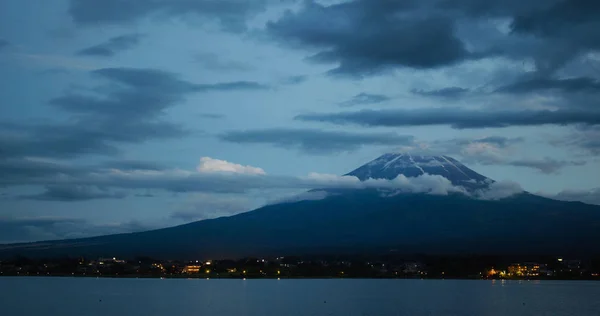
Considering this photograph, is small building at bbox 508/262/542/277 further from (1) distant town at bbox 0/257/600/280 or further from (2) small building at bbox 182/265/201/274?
(2) small building at bbox 182/265/201/274

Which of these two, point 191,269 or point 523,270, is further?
point 191,269

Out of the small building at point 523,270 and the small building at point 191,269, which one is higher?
the small building at point 191,269

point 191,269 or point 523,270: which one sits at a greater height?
point 191,269

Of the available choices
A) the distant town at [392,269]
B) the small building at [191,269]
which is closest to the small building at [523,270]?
the distant town at [392,269]

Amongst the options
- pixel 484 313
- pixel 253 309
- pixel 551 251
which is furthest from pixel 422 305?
pixel 551 251

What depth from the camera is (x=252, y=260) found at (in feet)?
467

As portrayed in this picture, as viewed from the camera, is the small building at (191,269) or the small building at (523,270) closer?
the small building at (523,270)

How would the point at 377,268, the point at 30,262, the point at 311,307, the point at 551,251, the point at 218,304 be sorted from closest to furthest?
the point at 311,307, the point at 218,304, the point at 377,268, the point at 551,251, the point at 30,262

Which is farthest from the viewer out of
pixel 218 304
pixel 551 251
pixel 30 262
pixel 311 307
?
pixel 30 262

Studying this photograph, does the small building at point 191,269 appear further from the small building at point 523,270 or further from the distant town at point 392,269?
Result: the small building at point 523,270

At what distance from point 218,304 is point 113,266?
80790 mm

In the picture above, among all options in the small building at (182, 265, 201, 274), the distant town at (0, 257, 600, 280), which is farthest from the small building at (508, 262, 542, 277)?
the small building at (182, 265, 201, 274)

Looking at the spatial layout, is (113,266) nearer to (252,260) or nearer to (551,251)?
(252,260)

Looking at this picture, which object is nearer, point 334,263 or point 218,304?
point 218,304
